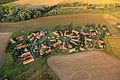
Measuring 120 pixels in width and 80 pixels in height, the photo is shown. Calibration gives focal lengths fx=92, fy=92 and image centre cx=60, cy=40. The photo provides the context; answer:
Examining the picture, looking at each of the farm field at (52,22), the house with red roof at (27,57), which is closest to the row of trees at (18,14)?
the farm field at (52,22)

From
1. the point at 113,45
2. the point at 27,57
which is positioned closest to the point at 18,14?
the point at 27,57

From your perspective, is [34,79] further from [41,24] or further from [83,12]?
[83,12]

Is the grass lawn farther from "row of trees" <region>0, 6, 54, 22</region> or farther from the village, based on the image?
"row of trees" <region>0, 6, 54, 22</region>

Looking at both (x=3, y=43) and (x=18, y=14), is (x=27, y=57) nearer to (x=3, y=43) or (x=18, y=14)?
(x=3, y=43)

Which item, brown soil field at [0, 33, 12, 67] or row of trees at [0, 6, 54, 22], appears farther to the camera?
row of trees at [0, 6, 54, 22]

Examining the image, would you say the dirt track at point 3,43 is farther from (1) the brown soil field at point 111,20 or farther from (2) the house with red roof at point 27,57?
(1) the brown soil field at point 111,20

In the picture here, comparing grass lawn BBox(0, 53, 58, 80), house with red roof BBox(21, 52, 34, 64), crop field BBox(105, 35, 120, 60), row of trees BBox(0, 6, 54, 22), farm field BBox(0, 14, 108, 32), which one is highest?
row of trees BBox(0, 6, 54, 22)

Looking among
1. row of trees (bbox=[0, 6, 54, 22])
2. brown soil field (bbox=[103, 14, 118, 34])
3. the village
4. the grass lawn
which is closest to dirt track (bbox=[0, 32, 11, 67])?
the grass lawn
